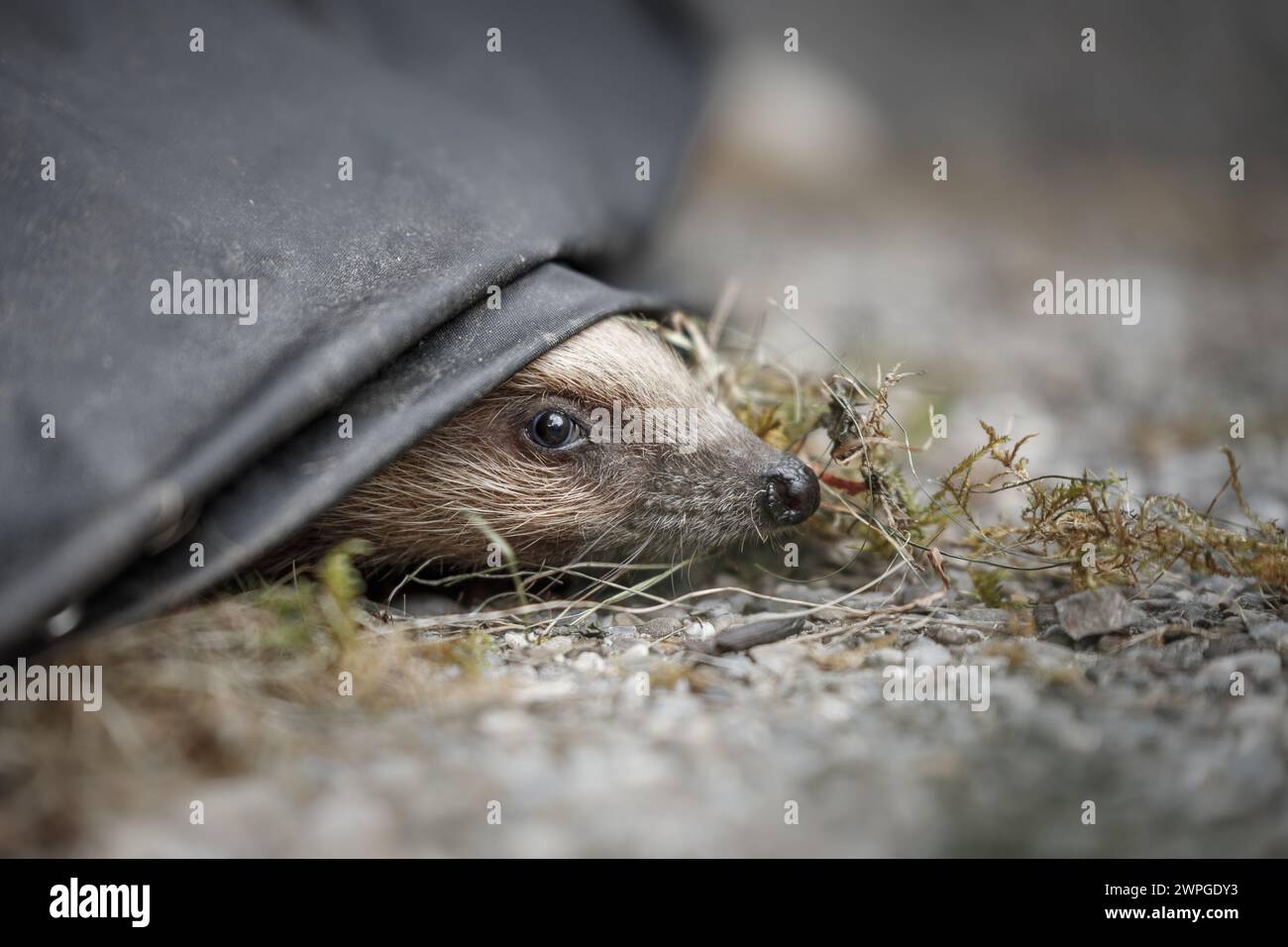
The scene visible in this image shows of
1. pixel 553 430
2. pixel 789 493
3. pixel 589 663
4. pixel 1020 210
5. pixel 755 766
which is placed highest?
pixel 1020 210

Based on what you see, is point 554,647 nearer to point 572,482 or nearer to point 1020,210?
point 572,482

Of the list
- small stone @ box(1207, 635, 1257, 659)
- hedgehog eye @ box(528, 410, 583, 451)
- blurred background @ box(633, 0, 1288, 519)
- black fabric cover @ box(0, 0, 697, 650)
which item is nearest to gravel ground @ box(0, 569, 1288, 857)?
small stone @ box(1207, 635, 1257, 659)

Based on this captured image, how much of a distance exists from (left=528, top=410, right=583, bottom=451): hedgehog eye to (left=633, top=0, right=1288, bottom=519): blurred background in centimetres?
106

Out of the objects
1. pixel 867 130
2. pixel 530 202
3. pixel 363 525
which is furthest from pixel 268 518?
pixel 867 130

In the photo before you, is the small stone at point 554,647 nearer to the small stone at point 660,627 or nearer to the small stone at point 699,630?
the small stone at point 660,627

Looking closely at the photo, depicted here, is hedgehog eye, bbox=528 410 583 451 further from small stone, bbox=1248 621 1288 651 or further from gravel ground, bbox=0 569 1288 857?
small stone, bbox=1248 621 1288 651

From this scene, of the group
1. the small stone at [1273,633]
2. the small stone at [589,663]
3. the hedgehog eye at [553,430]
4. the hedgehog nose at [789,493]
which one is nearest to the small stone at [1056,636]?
the small stone at [1273,633]

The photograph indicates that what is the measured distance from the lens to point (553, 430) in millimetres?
3057

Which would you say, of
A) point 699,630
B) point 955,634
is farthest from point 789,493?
point 955,634

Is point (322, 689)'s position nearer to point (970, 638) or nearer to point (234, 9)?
point (970, 638)

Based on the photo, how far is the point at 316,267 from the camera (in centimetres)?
272

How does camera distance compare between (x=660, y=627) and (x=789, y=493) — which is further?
(x=789, y=493)

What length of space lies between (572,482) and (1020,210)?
6721 millimetres

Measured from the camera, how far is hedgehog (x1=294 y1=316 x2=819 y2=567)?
301 cm
